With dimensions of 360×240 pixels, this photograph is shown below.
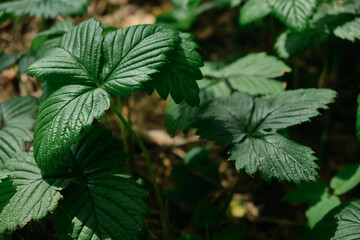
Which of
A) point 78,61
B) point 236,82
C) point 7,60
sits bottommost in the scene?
point 7,60

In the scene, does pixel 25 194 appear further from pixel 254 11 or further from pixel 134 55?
pixel 254 11

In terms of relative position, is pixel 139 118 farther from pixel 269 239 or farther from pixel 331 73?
pixel 331 73

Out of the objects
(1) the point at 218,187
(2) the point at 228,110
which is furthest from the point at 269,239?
(2) the point at 228,110

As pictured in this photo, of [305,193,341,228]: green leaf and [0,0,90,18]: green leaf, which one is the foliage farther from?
[0,0,90,18]: green leaf

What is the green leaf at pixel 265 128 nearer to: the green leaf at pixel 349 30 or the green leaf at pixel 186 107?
the green leaf at pixel 186 107

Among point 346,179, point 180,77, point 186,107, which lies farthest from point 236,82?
point 346,179

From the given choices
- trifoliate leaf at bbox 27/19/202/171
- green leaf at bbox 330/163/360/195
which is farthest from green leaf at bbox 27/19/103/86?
green leaf at bbox 330/163/360/195
